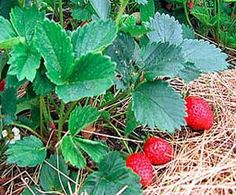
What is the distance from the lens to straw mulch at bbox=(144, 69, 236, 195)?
4.06 feet

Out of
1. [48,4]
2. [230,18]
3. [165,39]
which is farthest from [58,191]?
[230,18]

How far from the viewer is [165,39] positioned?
126cm

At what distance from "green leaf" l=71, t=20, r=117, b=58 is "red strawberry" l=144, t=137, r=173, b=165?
0.32m

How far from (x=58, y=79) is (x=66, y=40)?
0.07 meters

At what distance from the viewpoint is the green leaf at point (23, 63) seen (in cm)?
103

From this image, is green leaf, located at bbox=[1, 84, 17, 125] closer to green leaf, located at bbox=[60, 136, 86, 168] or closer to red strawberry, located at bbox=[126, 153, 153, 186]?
green leaf, located at bbox=[60, 136, 86, 168]

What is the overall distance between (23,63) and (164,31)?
367mm

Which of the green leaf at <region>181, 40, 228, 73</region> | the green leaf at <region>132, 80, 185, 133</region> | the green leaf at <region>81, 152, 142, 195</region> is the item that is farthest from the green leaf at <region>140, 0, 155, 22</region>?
the green leaf at <region>81, 152, 142, 195</region>

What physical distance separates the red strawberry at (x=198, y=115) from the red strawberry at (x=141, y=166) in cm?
17

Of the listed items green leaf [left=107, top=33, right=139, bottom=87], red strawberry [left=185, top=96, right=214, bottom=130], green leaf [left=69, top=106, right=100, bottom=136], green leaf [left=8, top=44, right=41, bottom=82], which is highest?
green leaf [left=8, top=44, right=41, bottom=82]

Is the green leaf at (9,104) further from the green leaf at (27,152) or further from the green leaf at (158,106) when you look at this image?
the green leaf at (158,106)

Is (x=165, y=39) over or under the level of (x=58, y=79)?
under

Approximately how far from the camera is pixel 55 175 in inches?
47.8

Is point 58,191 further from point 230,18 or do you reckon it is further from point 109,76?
point 230,18
